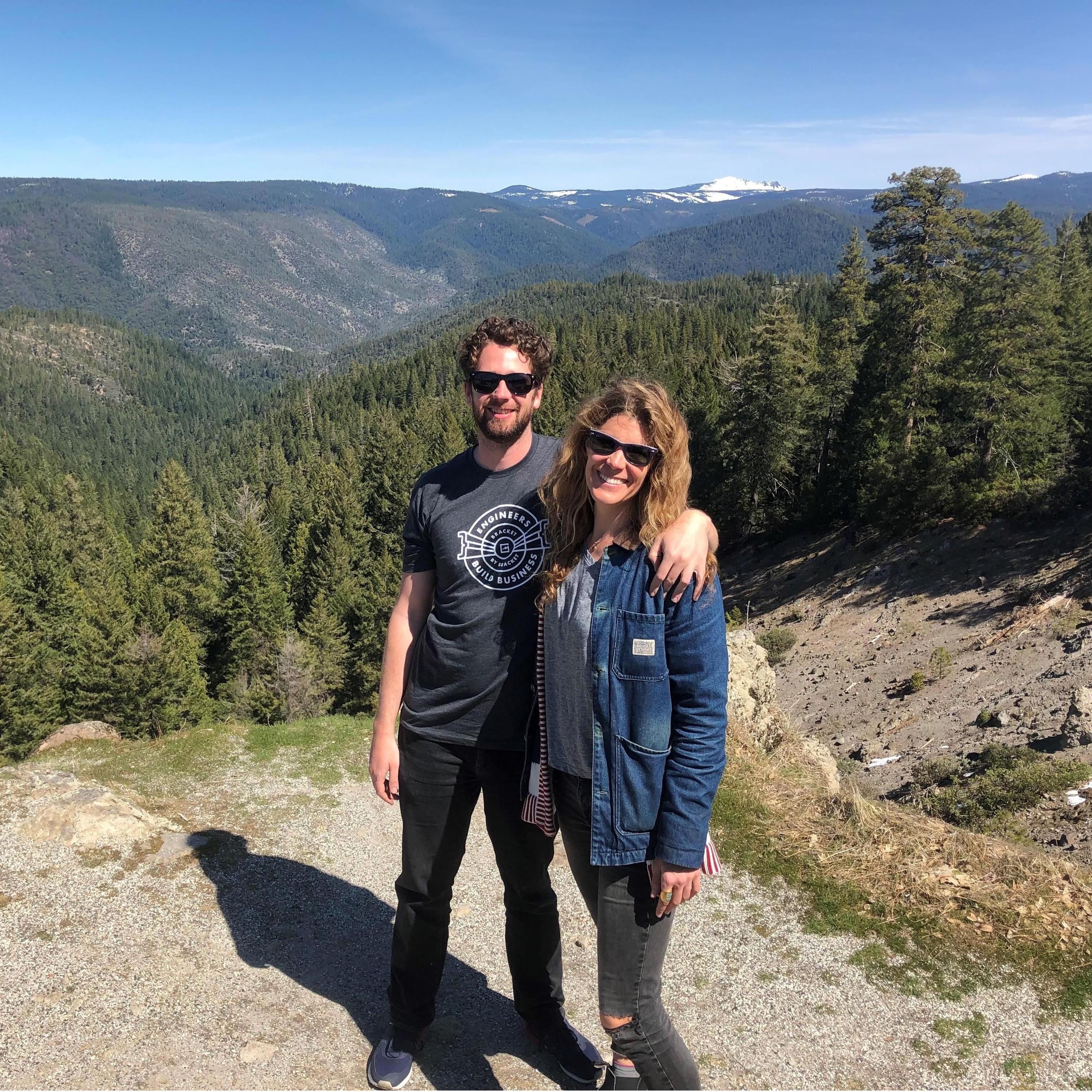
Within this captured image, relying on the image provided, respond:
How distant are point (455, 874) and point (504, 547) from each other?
178 centimetres

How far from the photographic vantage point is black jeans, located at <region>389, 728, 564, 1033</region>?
3527 mm

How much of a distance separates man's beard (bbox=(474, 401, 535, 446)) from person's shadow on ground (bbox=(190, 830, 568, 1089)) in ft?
11.7

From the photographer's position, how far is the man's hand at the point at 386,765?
3.65 metres

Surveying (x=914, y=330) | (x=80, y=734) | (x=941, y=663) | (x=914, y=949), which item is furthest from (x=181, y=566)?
(x=914, y=949)

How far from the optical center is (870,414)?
105ft

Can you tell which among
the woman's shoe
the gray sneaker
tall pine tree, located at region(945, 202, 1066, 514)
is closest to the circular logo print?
the woman's shoe

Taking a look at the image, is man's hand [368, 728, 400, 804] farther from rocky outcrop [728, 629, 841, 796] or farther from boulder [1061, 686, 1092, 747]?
boulder [1061, 686, 1092, 747]

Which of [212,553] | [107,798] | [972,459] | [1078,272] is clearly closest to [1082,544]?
[972,459]

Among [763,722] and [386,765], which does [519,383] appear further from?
[763,722]

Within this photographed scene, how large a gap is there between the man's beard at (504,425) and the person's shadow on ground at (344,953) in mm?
3571

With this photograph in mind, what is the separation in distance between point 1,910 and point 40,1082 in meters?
1.98

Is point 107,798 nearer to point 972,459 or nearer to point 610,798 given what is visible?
point 610,798

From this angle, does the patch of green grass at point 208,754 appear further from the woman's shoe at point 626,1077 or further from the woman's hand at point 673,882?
the woman's hand at point 673,882

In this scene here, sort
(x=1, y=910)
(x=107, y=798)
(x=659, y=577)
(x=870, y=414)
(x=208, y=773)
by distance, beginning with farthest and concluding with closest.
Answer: (x=870, y=414) → (x=208, y=773) → (x=107, y=798) → (x=1, y=910) → (x=659, y=577)
